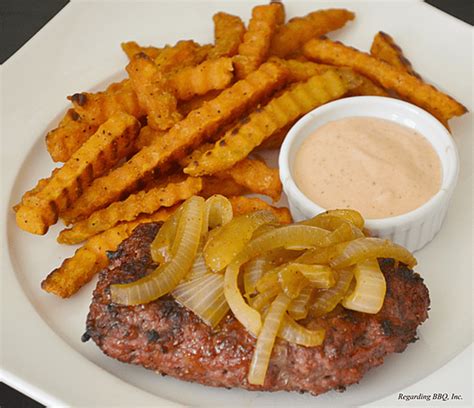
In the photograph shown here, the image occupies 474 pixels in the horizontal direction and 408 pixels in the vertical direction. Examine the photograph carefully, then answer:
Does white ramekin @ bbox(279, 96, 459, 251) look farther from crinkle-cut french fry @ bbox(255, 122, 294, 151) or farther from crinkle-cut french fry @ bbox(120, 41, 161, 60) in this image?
crinkle-cut french fry @ bbox(120, 41, 161, 60)

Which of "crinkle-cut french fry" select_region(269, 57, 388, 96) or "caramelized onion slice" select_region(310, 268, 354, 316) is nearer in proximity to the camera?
"caramelized onion slice" select_region(310, 268, 354, 316)

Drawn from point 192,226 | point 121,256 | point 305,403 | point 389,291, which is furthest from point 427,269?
point 121,256

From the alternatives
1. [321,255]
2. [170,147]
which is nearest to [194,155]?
[170,147]

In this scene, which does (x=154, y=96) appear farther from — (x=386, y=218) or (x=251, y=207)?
(x=386, y=218)

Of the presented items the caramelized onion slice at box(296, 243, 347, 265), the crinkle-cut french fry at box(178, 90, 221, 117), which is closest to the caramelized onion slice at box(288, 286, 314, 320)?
the caramelized onion slice at box(296, 243, 347, 265)

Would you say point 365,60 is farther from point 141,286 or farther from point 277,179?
point 141,286
